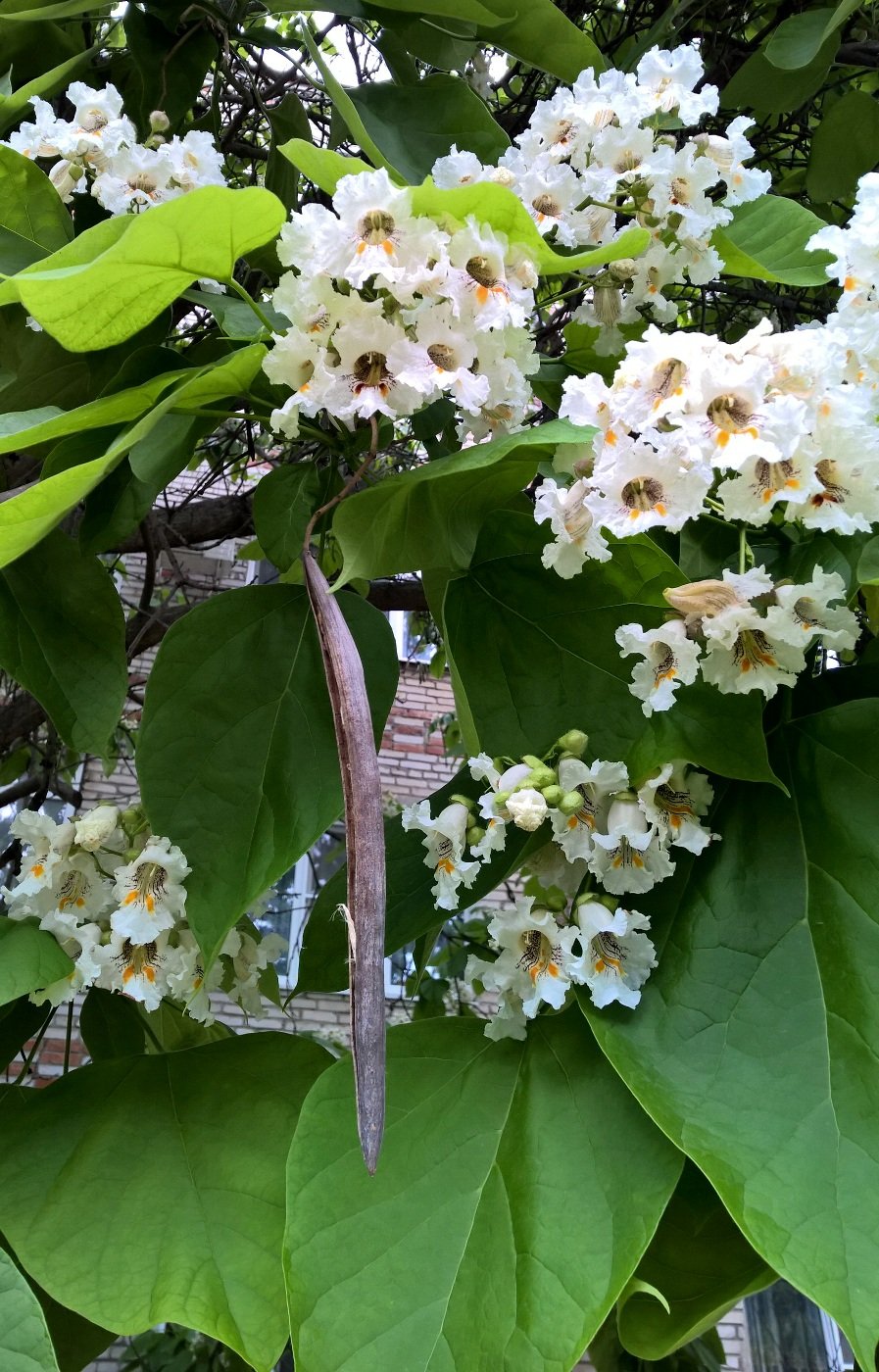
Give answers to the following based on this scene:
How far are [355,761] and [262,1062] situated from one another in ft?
1.04

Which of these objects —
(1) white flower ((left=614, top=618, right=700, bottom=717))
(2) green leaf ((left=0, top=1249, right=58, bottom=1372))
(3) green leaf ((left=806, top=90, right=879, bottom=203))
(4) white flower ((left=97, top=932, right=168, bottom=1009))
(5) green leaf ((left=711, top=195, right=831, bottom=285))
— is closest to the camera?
(2) green leaf ((left=0, top=1249, right=58, bottom=1372))

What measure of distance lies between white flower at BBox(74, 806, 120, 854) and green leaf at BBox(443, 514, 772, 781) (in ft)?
0.85

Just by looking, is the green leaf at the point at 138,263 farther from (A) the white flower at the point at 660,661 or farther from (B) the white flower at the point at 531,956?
(B) the white flower at the point at 531,956

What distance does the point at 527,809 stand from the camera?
58 centimetres

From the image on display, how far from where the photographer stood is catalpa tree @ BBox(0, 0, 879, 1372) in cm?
52

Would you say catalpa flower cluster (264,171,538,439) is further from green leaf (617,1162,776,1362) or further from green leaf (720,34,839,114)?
green leaf (720,34,839,114)

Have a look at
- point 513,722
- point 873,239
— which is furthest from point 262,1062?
point 873,239

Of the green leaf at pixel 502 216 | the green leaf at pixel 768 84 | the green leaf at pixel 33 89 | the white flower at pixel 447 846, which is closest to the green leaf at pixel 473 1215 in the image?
the white flower at pixel 447 846

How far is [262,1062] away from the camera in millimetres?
693

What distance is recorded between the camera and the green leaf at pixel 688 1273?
0.56 m

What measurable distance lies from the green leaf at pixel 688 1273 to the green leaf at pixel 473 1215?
5 centimetres

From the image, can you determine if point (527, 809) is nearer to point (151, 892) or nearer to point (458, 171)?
point (151, 892)

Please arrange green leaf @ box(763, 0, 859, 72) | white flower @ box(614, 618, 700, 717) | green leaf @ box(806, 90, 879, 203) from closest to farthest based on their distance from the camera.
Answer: white flower @ box(614, 618, 700, 717) < green leaf @ box(763, 0, 859, 72) < green leaf @ box(806, 90, 879, 203)

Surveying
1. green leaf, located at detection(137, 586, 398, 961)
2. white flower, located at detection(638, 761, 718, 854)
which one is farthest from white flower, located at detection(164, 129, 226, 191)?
white flower, located at detection(638, 761, 718, 854)
